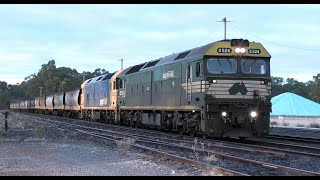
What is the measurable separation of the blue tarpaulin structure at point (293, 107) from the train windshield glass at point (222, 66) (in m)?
38.3

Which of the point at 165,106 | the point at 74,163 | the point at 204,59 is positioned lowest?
the point at 74,163

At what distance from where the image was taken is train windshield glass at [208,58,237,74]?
1661 cm

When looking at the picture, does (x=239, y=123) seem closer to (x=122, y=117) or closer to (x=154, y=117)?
(x=154, y=117)

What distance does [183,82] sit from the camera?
18656mm

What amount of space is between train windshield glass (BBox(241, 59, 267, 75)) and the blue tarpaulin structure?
37668mm

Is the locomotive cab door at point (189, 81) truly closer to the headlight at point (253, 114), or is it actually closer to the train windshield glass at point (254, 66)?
the train windshield glass at point (254, 66)

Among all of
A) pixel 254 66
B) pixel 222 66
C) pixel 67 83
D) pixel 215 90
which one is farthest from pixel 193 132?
pixel 67 83

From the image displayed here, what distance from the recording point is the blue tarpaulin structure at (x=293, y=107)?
53281mm

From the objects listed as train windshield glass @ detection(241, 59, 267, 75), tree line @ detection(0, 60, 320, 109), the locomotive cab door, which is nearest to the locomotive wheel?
the locomotive cab door

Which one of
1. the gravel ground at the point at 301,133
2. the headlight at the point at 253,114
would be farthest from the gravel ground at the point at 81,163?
the gravel ground at the point at 301,133

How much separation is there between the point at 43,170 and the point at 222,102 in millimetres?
8081

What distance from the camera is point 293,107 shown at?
54.1 meters
